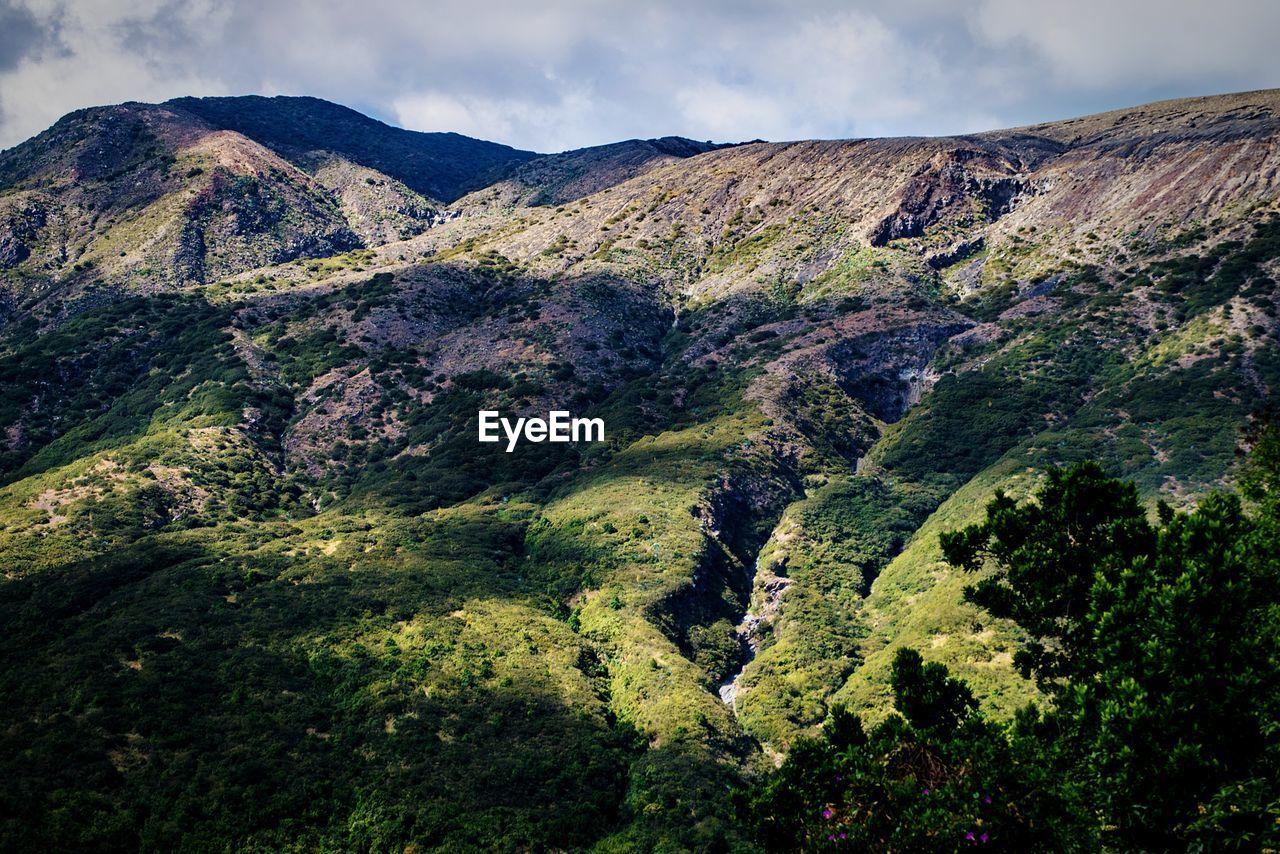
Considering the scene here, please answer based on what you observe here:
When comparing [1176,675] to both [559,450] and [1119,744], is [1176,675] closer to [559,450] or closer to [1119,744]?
[1119,744]

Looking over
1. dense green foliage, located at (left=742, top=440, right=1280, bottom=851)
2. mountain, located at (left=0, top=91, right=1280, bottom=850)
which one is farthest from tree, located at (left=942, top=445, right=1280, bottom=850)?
mountain, located at (left=0, top=91, right=1280, bottom=850)

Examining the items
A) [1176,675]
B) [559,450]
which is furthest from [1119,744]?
[559,450]

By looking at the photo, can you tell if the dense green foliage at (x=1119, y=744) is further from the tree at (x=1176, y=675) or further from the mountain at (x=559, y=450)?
the mountain at (x=559, y=450)

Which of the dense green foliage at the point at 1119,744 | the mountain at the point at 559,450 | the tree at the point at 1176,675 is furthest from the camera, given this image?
the mountain at the point at 559,450

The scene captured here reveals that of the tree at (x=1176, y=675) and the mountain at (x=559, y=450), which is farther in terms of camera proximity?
the mountain at (x=559, y=450)

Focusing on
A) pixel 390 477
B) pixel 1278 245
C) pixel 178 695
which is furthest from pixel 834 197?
pixel 178 695

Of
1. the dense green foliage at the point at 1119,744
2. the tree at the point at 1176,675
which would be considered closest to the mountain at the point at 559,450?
the dense green foliage at the point at 1119,744

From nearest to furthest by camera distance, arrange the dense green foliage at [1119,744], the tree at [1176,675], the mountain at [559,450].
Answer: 1. the dense green foliage at [1119,744]
2. the tree at [1176,675]
3. the mountain at [559,450]

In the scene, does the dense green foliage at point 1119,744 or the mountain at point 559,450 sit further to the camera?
the mountain at point 559,450

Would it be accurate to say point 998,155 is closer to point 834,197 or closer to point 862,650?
point 834,197
